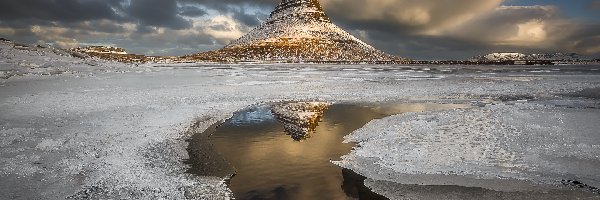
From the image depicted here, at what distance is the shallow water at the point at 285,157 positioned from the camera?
202 inches

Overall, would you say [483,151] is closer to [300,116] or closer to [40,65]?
[300,116]

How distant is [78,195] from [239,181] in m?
1.91

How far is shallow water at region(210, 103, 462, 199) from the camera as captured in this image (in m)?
5.13

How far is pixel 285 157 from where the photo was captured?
Result: 6.96 m

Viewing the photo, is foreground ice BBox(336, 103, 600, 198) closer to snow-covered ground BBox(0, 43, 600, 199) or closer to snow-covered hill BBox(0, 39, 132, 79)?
snow-covered ground BBox(0, 43, 600, 199)

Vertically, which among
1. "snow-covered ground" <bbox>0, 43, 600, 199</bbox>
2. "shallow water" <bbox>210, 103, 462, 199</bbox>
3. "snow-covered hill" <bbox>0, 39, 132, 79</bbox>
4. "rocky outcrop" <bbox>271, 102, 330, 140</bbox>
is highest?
"snow-covered ground" <bbox>0, 43, 600, 199</bbox>

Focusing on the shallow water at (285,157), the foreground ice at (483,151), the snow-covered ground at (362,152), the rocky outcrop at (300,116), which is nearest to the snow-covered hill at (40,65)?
the rocky outcrop at (300,116)

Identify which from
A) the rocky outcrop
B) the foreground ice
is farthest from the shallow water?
the foreground ice

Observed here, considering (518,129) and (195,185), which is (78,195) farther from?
(518,129)

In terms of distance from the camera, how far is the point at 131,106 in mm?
12547

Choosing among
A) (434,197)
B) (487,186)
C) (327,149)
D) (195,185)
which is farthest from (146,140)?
(487,186)

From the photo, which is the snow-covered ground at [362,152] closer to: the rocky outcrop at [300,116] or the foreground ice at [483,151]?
the foreground ice at [483,151]

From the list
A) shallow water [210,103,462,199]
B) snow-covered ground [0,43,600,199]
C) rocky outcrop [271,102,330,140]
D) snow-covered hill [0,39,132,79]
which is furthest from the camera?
snow-covered hill [0,39,132,79]

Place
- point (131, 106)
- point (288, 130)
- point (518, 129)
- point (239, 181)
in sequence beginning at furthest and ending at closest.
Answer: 1. point (131, 106)
2. point (288, 130)
3. point (518, 129)
4. point (239, 181)
